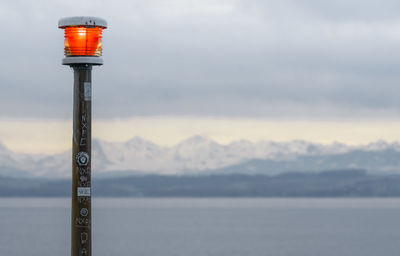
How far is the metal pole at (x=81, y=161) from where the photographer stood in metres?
12.2

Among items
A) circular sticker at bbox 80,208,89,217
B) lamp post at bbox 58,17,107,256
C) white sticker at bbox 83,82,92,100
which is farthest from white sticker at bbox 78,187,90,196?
white sticker at bbox 83,82,92,100

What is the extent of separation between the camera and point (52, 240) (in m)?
167

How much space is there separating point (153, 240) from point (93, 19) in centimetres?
15870

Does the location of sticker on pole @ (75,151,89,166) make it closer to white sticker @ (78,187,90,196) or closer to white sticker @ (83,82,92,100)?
white sticker @ (78,187,90,196)

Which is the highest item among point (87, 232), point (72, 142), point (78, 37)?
point (78, 37)

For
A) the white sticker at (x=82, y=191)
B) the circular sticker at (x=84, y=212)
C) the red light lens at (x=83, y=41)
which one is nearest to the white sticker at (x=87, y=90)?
the red light lens at (x=83, y=41)

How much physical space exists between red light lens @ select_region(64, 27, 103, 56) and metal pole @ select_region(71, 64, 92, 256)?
21 centimetres

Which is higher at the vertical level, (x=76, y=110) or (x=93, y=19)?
(x=93, y=19)

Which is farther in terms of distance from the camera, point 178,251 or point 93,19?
point 178,251

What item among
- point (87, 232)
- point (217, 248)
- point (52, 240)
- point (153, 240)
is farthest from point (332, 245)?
point (87, 232)

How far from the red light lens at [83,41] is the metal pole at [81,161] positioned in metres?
0.21

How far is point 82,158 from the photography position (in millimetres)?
12141

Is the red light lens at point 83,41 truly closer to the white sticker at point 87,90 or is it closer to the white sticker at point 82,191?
the white sticker at point 87,90

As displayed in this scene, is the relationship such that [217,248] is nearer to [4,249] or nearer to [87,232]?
[4,249]
